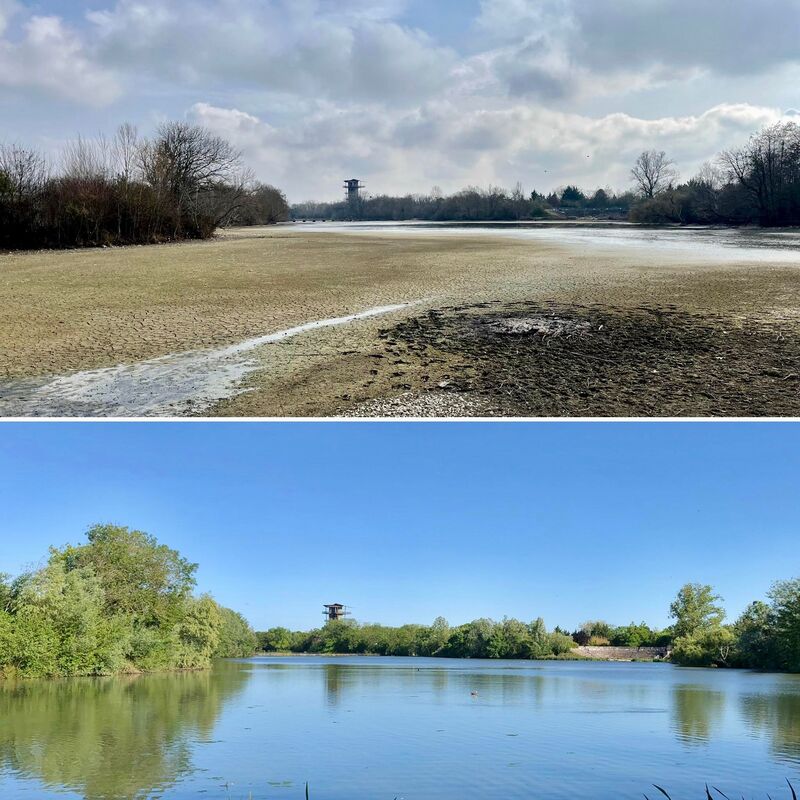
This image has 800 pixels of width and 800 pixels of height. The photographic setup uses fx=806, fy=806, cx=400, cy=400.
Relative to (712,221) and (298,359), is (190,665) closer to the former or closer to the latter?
(298,359)

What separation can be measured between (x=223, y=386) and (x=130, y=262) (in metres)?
22.2

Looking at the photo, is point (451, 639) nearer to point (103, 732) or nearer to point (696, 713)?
point (696, 713)

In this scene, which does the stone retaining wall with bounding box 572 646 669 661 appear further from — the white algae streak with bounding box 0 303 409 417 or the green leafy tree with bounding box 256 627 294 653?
the white algae streak with bounding box 0 303 409 417

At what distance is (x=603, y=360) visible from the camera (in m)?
12.0

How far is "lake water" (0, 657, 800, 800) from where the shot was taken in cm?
1274

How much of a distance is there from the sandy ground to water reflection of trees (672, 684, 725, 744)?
34.4 feet

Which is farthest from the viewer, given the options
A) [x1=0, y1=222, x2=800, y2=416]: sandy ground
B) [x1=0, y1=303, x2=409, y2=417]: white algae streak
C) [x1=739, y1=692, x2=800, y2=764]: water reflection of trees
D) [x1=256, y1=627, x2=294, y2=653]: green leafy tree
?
[x1=256, y1=627, x2=294, y2=653]: green leafy tree

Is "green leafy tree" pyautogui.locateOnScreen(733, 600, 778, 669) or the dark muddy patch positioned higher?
the dark muddy patch

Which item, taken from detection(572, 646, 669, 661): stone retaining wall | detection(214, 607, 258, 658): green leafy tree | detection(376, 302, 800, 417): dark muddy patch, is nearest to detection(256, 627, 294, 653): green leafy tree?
detection(214, 607, 258, 658): green leafy tree

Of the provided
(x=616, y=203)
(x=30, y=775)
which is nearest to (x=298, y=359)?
(x=30, y=775)

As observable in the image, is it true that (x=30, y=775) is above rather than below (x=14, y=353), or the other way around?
below

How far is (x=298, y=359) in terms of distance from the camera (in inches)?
476

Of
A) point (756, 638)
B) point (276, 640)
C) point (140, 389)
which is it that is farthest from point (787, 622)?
point (276, 640)

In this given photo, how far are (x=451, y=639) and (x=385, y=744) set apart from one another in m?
81.3
